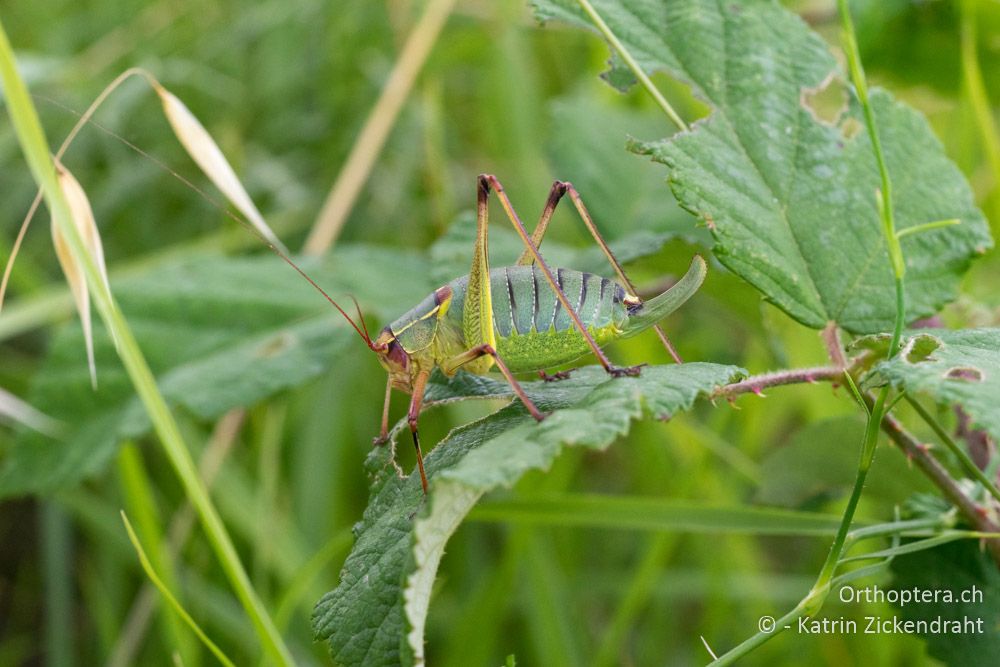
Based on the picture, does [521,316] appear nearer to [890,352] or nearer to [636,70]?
[636,70]

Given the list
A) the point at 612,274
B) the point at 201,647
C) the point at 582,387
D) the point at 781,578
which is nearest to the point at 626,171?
the point at 612,274

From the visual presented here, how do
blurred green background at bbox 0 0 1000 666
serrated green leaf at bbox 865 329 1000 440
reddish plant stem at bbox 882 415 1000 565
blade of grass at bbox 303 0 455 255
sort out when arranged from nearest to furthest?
serrated green leaf at bbox 865 329 1000 440 → reddish plant stem at bbox 882 415 1000 565 → blurred green background at bbox 0 0 1000 666 → blade of grass at bbox 303 0 455 255

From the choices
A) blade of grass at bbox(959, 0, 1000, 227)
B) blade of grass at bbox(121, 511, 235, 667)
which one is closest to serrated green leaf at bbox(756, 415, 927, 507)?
blade of grass at bbox(959, 0, 1000, 227)

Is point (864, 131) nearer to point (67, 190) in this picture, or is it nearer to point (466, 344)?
point (466, 344)

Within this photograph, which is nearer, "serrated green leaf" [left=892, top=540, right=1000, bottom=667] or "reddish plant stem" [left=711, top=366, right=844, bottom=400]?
"reddish plant stem" [left=711, top=366, right=844, bottom=400]

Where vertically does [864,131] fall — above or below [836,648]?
above

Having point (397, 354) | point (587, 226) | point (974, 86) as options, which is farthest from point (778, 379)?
point (974, 86)

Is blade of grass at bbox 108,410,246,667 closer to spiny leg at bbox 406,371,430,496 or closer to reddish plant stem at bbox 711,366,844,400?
spiny leg at bbox 406,371,430,496

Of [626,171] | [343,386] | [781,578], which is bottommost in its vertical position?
[781,578]
